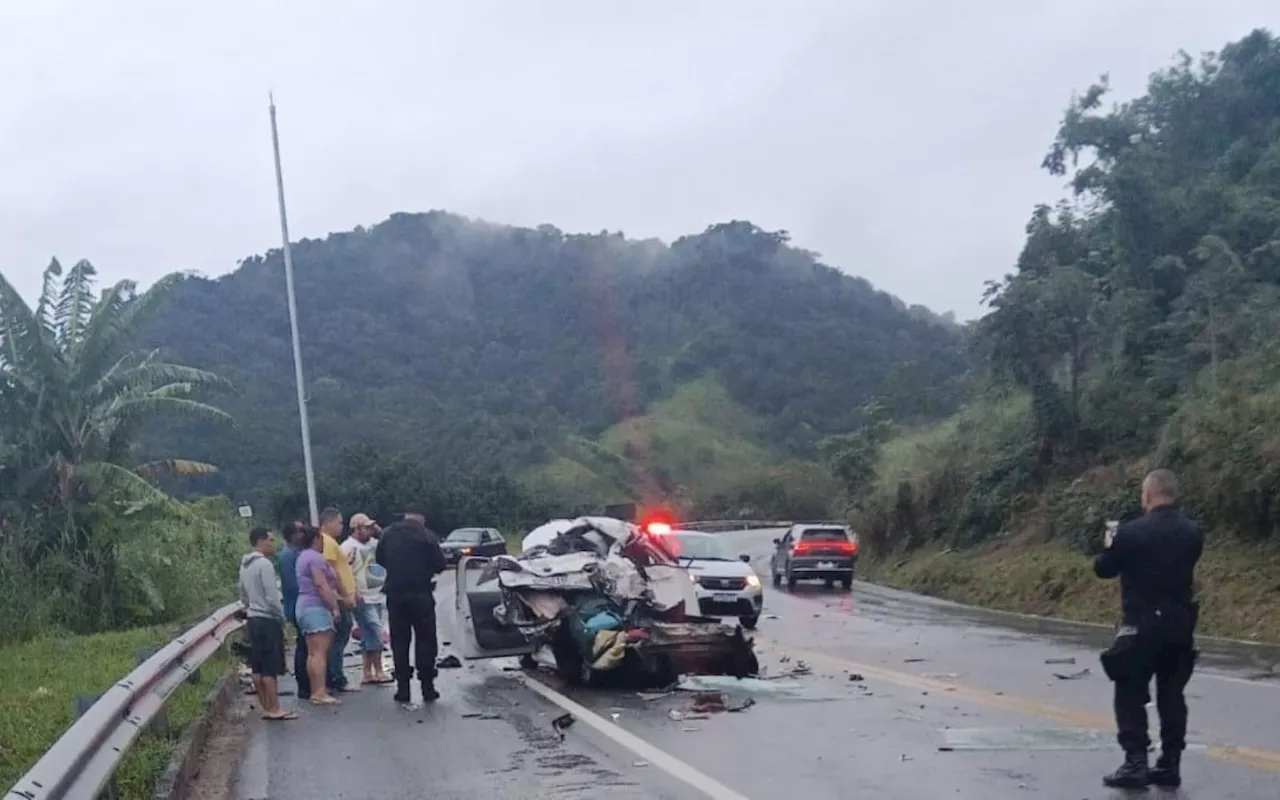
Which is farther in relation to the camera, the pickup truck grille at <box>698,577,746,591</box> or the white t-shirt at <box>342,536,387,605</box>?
the pickup truck grille at <box>698,577,746,591</box>

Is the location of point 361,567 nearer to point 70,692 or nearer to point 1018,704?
point 70,692

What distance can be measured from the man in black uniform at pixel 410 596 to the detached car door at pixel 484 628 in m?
1.63

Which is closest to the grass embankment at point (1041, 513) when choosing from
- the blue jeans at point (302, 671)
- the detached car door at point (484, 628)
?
the detached car door at point (484, 628)

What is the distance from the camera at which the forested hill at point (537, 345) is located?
76188 millimetres

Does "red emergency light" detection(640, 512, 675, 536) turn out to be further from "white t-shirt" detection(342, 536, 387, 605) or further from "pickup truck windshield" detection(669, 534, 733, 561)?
"white t-shirt" detection(342, 536, 387, 605)

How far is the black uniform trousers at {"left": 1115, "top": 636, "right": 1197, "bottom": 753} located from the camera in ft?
25.8

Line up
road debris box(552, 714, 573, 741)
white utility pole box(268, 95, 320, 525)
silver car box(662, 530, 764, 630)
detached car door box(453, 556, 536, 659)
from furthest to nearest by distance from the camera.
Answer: white utility pole box(268, 95, 320, 525), silver car box(662, 530, 764, 630), detached car door box(453, 556, 536, 659), road debris box(552, 714, 573, 741)

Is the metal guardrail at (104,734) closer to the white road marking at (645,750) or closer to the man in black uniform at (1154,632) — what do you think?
the white road marking at (645,750)

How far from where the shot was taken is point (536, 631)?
1452 cm

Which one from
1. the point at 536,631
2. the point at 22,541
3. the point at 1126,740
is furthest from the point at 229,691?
the point at 22,541

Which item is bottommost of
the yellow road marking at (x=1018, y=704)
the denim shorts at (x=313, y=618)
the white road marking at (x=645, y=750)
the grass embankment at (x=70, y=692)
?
the yellow road marking at (x=1018, y=704)

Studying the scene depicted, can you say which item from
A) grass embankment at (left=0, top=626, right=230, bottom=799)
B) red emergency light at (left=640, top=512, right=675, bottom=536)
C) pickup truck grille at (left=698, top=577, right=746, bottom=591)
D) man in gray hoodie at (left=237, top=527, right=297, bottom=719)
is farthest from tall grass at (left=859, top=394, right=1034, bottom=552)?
man in gray hoodie at (left=237, top=527, right=297, bottom=719)

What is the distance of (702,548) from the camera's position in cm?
2314

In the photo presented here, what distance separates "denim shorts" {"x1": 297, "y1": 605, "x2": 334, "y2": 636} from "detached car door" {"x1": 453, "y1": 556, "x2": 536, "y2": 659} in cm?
240
